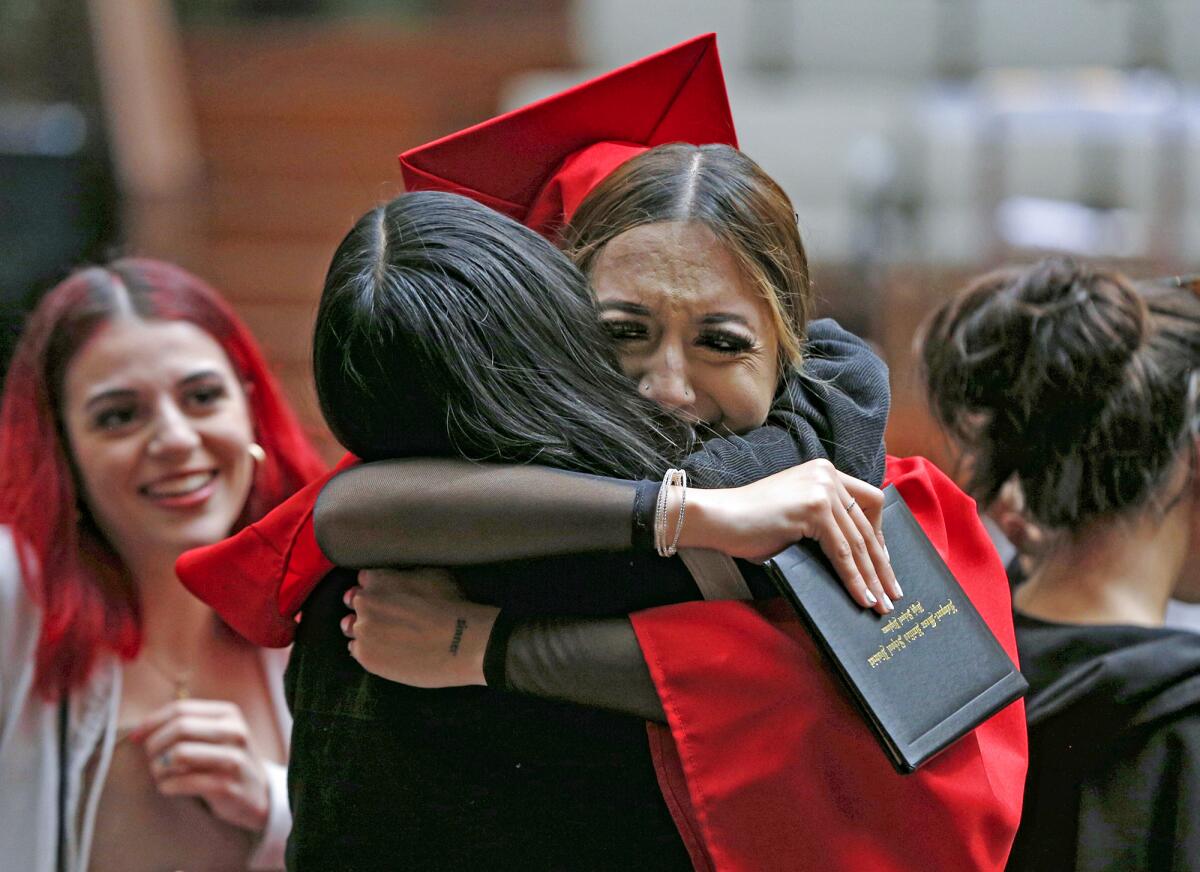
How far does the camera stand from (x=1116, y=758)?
1.39 metres

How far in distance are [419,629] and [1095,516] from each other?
840 mm

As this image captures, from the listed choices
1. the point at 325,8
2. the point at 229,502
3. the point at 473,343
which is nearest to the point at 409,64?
the point at 325,8

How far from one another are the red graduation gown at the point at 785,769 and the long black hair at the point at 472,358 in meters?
0.15

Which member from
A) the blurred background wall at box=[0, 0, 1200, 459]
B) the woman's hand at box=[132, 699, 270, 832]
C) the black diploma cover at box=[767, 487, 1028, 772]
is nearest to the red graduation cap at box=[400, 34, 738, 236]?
the black diploma cover at box=[767, 487, 1028, 772]

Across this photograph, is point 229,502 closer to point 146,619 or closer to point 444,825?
point 146,619

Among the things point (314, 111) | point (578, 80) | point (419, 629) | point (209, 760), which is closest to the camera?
point (419, 629)

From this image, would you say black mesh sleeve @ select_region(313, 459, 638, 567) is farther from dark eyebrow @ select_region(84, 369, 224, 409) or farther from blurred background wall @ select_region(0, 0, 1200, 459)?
blurred background wall @ select_region(0, 0, 1200, 459)

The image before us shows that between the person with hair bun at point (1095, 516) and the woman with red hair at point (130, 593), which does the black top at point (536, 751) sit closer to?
the person with hair bun at point (1095, 516)

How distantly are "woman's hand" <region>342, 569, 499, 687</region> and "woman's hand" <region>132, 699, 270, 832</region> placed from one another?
1.92ft

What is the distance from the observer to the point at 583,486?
101 cm

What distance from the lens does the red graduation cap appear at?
3.99 ft

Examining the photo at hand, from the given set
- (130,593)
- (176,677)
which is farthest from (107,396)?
(176,677)

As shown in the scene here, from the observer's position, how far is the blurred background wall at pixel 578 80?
184 inches

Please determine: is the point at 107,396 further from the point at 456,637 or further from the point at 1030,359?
the point at 1030,359
